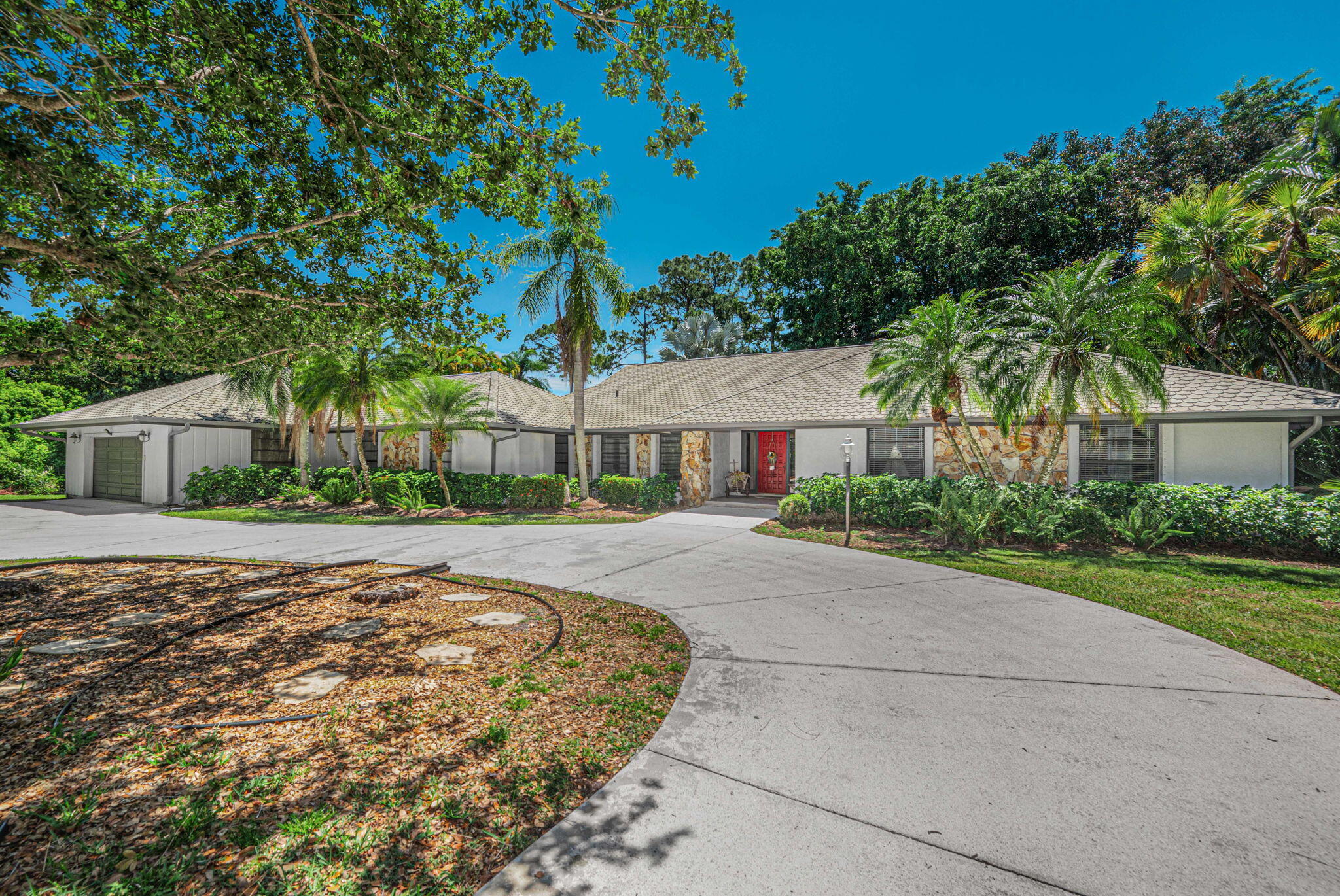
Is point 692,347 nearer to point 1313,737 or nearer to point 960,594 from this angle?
point 960,594

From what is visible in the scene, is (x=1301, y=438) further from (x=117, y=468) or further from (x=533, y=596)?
(x=117, y=468)

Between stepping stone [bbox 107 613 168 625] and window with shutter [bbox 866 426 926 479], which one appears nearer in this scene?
stepping stone [bbox 107 613 168 625]

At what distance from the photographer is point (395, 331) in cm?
802

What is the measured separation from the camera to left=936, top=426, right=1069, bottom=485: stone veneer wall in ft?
41.9

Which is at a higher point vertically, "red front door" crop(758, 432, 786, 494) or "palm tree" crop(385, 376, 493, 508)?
"palm tree" crop(385, 376, 493, 508)

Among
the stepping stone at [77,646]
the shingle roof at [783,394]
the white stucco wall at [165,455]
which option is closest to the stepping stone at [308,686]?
the stepping stone at [77,646]

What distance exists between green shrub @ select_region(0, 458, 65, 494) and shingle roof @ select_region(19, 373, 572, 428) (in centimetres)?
333

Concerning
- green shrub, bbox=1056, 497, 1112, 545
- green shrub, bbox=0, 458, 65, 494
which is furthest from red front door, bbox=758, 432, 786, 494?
green shrub, bbox=0, 458, 65, 494

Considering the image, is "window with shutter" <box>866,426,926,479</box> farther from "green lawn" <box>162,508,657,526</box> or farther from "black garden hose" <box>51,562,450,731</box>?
"black garden hose" <box>51,562,450,731</box>

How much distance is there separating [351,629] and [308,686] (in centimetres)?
129

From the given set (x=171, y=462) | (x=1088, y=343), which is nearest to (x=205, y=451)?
(x=171, y=462)

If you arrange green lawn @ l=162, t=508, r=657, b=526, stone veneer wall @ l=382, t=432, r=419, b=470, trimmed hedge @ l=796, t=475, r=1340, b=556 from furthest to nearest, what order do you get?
1. stone veneer wall @ l=382, t=432, r=419, b=470
2. green lawn @ l=162, t=508, r=657, b=526
3. trimmed hedge @ l=796, t=475, r=1340, b=556

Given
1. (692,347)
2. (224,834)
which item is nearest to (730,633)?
(224,834)

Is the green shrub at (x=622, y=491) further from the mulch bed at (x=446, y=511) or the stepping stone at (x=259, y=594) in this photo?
the stepping stone at (x=259, y=594)
